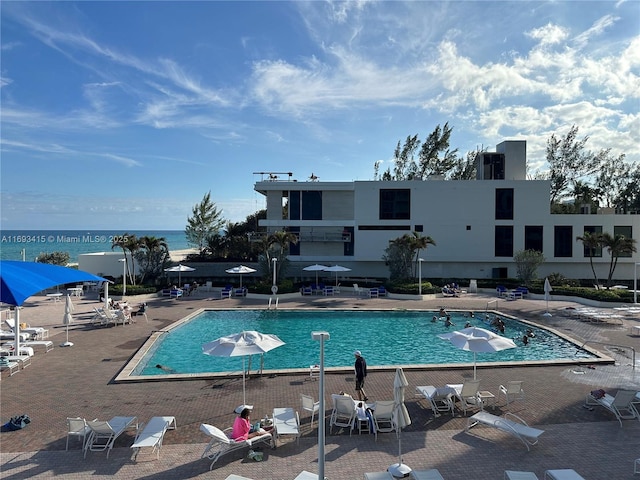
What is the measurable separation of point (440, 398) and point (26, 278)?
908 centimetres

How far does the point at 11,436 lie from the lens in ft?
27.1

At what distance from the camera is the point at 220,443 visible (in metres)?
7.77

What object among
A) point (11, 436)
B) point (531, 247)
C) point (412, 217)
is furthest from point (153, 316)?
point (531, 247)

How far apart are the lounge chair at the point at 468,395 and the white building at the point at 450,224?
83.7ft

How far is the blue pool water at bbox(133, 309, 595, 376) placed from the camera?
14.6 meters

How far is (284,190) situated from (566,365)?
2664 centimetres

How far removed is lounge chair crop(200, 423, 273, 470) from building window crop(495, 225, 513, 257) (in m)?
31.6

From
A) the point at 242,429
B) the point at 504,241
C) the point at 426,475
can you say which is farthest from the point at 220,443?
the point at 504,241

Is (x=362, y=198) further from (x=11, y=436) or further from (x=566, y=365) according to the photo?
(x=11, y=436)

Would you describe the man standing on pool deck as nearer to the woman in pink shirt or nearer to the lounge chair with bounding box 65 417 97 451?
the woman in pink shirt

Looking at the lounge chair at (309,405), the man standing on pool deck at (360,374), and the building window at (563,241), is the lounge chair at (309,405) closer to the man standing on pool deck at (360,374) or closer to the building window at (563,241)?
the man standing on pool deck at (360,374)

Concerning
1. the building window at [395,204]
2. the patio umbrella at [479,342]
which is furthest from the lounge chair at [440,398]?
the building window at [395,204]

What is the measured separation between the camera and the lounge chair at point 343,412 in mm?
8711

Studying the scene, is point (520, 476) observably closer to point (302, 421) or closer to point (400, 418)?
point (400, 418)
